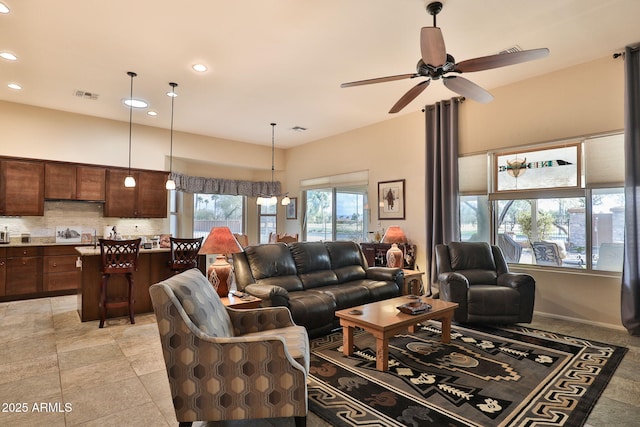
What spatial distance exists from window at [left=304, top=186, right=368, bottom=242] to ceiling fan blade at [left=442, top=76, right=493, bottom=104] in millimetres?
3649

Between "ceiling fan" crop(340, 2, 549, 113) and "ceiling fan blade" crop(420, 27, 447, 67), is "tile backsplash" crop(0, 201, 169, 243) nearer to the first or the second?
"ceiling fan" crop(340, 2, 549, 113)

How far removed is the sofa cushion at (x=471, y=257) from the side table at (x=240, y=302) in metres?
2.81

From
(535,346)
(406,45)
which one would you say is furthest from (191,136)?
(535,346)

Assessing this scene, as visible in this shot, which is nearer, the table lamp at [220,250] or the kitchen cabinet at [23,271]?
the table lamp at [220,250]

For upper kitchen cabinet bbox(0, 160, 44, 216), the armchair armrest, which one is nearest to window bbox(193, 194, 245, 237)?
upper kitchen cabinet bbox(0, 160, 44, 216)

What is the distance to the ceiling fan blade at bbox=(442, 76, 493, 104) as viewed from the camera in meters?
3.17

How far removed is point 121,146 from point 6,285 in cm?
291

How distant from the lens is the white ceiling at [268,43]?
10.2ft

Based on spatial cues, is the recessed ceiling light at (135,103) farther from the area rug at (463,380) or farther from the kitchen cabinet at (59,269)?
the area rug at (463,380)

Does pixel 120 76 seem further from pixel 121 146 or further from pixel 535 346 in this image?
pixel 535 346

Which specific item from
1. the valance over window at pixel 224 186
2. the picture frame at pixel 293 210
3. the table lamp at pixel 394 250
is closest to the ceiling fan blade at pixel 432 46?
the table lamp at pixel 394 250

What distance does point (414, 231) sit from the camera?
6.06m

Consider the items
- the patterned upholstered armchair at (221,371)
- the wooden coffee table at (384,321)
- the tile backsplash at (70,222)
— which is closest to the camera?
the patterned upholstered armchair at (221,371)

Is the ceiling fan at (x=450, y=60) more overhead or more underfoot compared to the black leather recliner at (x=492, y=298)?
more overhead
